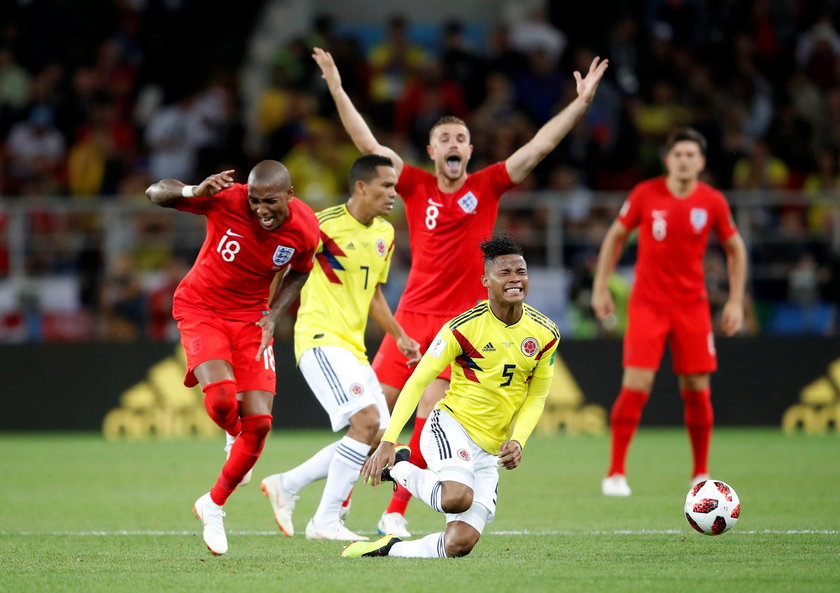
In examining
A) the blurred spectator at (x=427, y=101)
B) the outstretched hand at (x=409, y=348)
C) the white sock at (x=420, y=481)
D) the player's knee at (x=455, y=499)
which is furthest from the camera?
the blurred spectator at (x=427, y=101)

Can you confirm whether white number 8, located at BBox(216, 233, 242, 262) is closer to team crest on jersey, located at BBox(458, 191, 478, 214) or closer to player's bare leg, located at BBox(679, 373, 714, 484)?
team crest on jersey, located at BBox(458, 191, 478, 214)

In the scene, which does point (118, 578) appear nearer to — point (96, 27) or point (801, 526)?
point (801, 526)

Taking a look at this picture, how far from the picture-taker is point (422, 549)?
6930 millimetres

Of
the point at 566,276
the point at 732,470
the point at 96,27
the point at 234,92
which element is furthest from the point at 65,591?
the point at 96,27

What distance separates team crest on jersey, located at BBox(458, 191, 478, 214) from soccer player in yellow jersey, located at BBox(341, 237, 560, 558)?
4.78 feet

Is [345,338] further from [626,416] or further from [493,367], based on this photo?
[626,416]

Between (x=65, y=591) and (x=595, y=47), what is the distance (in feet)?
49.2

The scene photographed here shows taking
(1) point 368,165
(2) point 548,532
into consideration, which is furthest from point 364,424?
(1) point 368,165

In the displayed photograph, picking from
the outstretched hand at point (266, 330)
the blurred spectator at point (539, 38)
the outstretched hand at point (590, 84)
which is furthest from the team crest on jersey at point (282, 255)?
the blurred spectator at point (539, 38)

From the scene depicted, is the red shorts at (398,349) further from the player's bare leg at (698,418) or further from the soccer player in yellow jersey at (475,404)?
the player's bare leg at (698,418)

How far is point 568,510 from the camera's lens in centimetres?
908

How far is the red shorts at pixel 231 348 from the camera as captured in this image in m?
7.38

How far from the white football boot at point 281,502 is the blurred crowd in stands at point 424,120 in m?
7.59

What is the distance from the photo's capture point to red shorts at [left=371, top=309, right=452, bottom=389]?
28.0 ft
